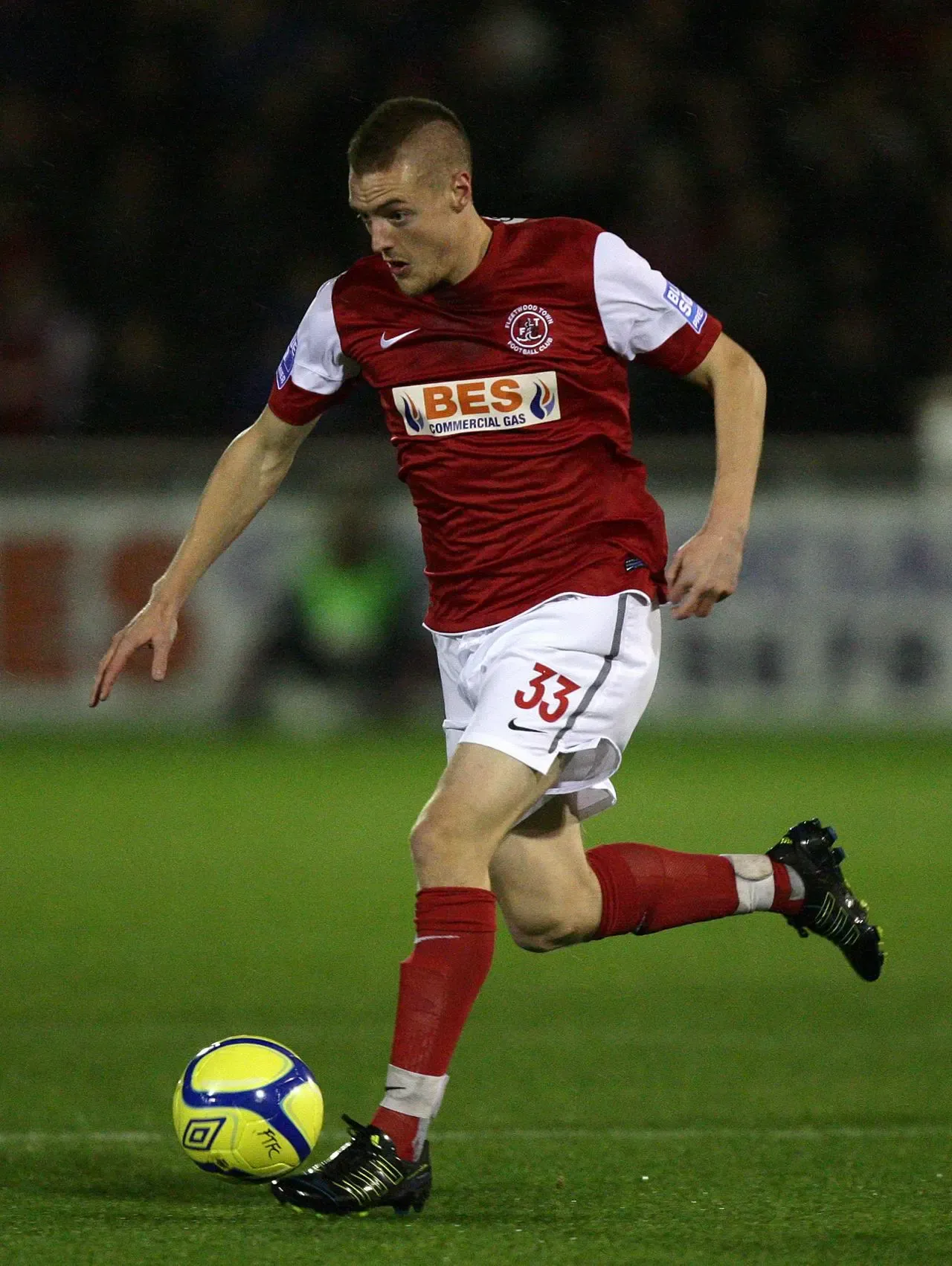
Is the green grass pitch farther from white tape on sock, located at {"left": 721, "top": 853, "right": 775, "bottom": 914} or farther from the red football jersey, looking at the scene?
the red football jersey

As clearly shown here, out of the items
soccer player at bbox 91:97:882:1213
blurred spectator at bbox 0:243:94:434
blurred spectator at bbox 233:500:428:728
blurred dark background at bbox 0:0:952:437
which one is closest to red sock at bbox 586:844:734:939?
soccer player at bbox 91:97:882:1213

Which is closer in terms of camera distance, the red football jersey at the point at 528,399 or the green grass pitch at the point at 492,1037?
the green grass pitch at the point at 492,1037

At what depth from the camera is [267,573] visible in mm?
12336

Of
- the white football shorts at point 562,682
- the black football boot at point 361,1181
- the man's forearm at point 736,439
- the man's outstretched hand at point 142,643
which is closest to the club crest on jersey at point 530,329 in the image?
the man's forearm at point 736,439

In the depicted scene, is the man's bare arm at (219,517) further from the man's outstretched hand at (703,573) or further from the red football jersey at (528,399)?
the man's outstretched hand at (703,573)

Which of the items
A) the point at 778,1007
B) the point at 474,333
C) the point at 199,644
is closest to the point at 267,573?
the point at 199,644

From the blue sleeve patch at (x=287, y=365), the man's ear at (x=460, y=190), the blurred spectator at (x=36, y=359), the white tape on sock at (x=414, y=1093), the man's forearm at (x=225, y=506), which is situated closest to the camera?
the white tape on sock at (x=414, y=1093)

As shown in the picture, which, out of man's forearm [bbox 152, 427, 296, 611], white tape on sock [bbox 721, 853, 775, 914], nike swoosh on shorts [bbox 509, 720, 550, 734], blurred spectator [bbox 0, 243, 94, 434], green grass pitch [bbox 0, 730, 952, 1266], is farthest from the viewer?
blurred spectator [bbox 0, 243, 94, 434]

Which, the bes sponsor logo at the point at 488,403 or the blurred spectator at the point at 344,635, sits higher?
the bes sponsor logo at the point at 488,403

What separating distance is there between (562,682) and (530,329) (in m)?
0.71

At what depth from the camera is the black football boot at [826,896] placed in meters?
4.86

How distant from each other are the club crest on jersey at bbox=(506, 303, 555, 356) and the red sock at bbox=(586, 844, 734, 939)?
112 cm

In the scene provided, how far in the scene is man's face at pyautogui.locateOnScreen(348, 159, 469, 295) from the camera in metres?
4.09

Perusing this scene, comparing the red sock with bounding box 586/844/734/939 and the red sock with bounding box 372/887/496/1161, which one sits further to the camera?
the red sock with bounding box 586/844/734/939
